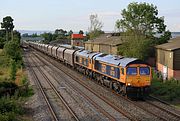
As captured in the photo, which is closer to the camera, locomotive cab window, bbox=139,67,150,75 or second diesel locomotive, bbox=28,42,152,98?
second diesel locomotive, bbox=28,42,152,98

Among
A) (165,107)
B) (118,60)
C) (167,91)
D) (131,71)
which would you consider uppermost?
(118,60)

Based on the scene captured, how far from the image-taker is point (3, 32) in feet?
443

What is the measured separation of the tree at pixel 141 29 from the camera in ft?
153

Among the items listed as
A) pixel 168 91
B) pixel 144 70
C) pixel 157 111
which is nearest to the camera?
pixel 157 111

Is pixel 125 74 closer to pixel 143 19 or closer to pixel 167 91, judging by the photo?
pixel 167 91

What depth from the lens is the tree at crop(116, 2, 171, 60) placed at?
153ft

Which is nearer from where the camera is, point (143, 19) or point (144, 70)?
point (144, 70)

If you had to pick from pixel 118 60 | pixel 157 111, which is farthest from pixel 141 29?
pixel 157 111

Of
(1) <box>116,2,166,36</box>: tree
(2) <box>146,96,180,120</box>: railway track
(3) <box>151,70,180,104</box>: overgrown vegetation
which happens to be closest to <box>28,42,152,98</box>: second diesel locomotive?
(2) <box>146,96,180,120</box>: railway track

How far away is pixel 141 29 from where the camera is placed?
181ft

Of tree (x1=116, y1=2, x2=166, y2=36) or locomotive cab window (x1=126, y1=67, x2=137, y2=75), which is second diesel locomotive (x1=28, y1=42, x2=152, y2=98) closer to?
locomotive cab window (x1=126, y1=67, x2=137, y2=75)

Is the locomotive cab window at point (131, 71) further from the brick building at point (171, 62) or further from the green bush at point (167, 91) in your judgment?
the brick building at point (171, 62)

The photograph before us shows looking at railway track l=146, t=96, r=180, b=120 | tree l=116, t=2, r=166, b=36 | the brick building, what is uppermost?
tree l=116, t=2, r=166, b=36

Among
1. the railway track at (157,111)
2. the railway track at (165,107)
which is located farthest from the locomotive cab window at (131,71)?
the railway track at (165,107)
